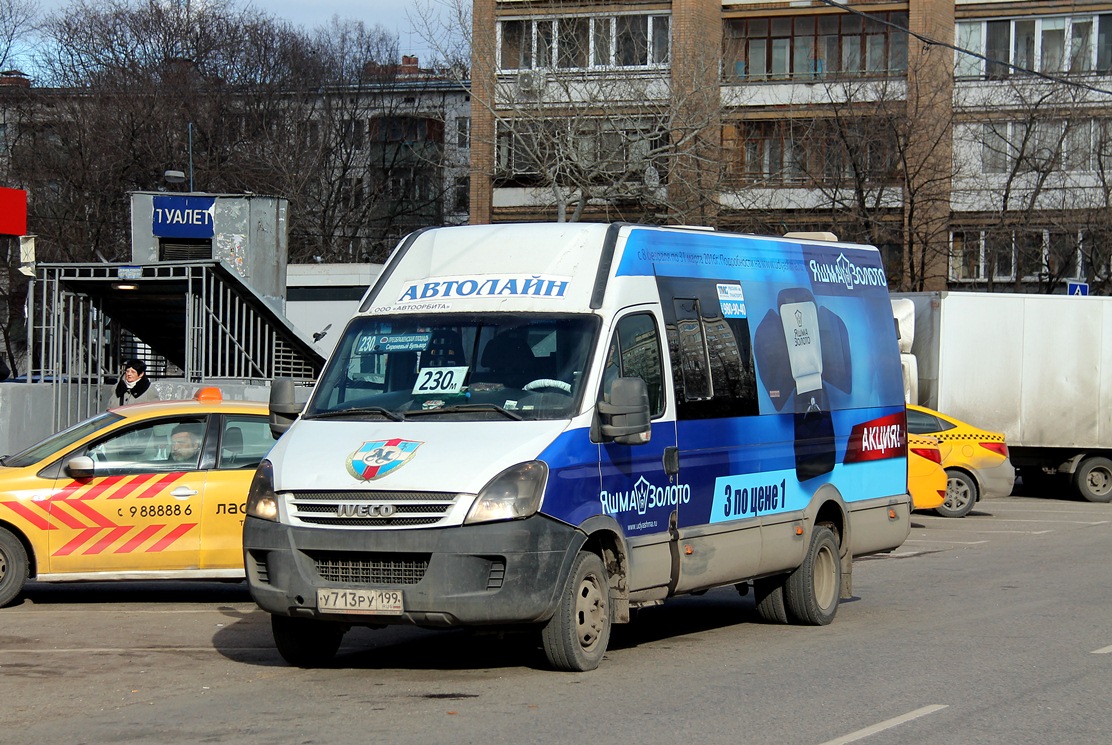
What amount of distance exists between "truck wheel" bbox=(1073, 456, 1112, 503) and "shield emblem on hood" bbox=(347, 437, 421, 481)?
19938 millimetres

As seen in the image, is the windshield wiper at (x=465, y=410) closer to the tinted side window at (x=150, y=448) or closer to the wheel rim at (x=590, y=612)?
the wheel rim at (x=590, y=612)

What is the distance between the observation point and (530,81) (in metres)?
A: 30.9

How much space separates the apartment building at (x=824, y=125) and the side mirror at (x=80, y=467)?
1771 centimetres

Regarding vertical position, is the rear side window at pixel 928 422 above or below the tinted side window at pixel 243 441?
below

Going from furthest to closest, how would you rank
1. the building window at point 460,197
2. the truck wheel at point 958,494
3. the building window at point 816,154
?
1. the building window at point 460,197
2. the building window at point 816,154
3. the truck wheel at point 958,494

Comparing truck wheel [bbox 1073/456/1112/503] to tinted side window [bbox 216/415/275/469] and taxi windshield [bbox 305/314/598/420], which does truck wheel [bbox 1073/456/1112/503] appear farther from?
taxi windshield [bbox 305/314/598/420]

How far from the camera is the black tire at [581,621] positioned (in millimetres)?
8156

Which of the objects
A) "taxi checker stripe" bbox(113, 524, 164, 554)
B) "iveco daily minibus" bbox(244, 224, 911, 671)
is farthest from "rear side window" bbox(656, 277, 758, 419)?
"taxi checker stripe" bbox(113, 524, 164, 554)

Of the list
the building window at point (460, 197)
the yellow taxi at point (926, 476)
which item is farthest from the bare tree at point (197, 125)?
the yellow taxi at point (926, 476)

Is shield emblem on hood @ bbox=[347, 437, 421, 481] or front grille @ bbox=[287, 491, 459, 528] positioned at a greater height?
shield emblem on hood @ bbox=[347, 437, 421, 481]

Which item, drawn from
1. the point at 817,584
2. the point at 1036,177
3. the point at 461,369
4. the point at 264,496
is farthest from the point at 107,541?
the point at 1036,177

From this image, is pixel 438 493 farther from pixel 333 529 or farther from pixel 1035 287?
pixel 1035 287

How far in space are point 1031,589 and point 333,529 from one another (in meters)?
7.65

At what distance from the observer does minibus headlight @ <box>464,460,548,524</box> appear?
307 inches
